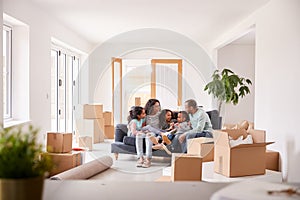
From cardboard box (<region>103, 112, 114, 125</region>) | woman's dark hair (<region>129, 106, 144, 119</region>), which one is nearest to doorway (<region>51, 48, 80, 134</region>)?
cardboard box (<region>103, 112, 114, 125</region>)

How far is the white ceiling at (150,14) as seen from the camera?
4664mm

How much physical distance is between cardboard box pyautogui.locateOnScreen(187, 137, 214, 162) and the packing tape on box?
1017 mm

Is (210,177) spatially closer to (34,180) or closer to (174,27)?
(34,180)

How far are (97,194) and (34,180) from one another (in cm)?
29

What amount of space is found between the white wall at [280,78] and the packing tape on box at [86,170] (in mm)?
1885

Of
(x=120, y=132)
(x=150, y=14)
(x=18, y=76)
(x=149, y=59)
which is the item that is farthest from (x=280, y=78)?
(x=149, y=59)

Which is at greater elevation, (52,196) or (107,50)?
(107,50)

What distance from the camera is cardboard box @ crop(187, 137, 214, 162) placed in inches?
136

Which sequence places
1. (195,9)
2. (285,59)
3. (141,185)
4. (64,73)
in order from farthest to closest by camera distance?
(64,73) < (195,9) < (285,59) < (141,185)

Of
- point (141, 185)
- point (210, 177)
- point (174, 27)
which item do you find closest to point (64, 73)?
point (174, 27)

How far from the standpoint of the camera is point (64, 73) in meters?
7.34

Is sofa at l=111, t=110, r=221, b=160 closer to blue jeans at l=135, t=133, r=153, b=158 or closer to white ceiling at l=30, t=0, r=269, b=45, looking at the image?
blue jeans at l=135, t=133, r=153, b=158

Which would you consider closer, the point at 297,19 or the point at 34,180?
the point at 34,180

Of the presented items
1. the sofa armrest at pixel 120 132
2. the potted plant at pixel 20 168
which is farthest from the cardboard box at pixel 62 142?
the potted plant at pixel 20 168
